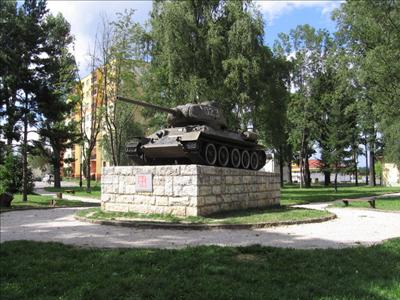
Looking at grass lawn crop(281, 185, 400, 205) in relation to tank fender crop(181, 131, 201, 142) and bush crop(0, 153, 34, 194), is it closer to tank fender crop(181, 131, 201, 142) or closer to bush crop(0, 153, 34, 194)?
tank fender crop(181, 131, 201, 142)

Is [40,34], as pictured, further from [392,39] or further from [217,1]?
[392,39]

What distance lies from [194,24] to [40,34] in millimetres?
8791

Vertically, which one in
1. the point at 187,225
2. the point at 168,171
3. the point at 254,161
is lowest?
the point at 187,225

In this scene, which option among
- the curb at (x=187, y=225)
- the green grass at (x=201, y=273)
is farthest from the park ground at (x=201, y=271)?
the curb at (x=187, y=225)

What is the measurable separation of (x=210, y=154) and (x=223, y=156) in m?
0.98

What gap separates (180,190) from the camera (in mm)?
12430

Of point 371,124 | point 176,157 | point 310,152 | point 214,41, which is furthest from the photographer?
point 310,152

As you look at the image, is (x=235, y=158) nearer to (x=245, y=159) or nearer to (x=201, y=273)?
(x=245, y=159)

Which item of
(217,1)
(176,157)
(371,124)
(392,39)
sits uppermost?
(217,1)

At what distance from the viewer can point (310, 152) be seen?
55.2 m

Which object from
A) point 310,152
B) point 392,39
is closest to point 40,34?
point 392,39

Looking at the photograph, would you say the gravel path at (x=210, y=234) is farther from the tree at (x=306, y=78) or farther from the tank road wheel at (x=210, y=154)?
the tree at (x=306, y=78)

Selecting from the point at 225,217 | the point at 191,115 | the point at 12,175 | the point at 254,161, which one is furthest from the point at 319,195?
the point at 12,175

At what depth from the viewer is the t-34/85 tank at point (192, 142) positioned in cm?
1450
